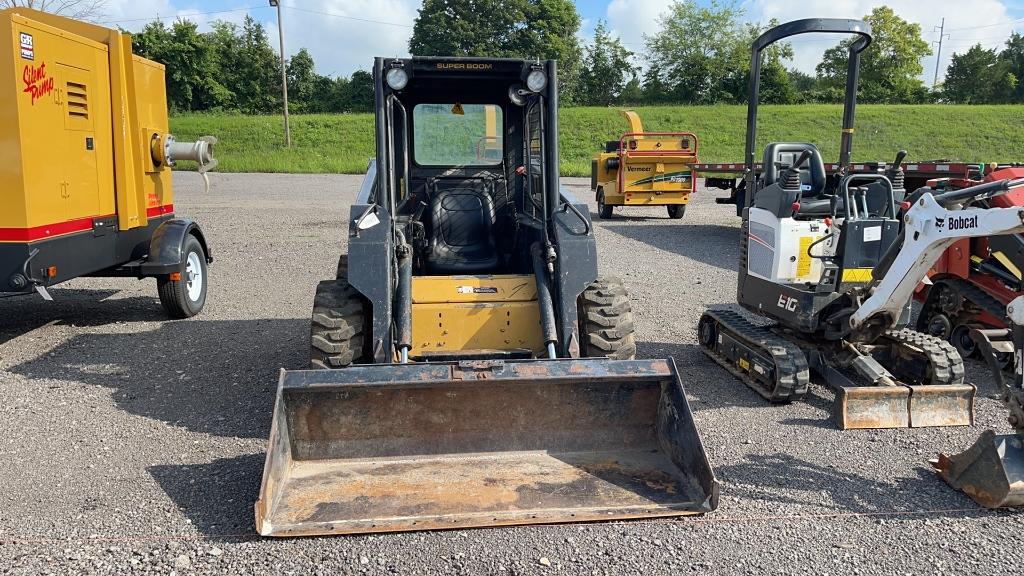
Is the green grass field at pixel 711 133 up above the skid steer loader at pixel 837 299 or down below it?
above

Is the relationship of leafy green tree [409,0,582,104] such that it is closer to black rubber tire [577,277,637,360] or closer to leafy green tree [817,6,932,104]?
leafy green tree [817,6,932,104]

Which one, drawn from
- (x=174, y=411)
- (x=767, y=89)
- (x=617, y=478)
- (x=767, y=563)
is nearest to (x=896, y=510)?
(x=767, y=563)

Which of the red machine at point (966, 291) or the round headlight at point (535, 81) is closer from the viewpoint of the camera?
the round headlight at point (535, 81)

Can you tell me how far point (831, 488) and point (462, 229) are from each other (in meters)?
3.23

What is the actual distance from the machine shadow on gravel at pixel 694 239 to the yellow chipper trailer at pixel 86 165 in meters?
7.11

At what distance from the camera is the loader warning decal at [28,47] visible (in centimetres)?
578

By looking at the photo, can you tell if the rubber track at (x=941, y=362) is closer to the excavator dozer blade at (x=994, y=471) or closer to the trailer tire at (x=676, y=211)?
the excavator dozer blade at (x=994, y=471)

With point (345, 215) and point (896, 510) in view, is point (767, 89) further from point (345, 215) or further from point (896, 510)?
point (896, 510)

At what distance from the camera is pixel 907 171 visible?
427 inches

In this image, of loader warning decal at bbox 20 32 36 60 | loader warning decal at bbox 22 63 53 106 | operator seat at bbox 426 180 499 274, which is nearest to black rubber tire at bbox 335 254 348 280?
operator seat at bbox 426 180 499 274

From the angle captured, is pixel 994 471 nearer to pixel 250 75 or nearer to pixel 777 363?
pixel 777 363

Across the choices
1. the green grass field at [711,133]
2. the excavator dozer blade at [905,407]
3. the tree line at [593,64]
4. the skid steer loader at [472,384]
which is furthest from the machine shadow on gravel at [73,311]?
the tree line at [593,64]

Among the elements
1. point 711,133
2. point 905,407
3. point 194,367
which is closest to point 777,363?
point 905,407

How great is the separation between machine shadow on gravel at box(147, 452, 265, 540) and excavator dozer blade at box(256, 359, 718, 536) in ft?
0.67
